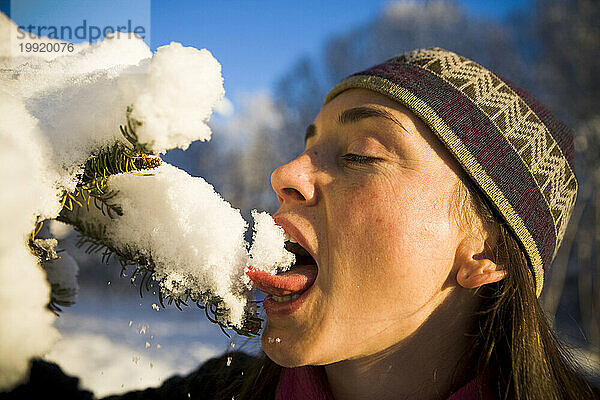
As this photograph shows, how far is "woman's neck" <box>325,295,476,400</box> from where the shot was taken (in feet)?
5.01

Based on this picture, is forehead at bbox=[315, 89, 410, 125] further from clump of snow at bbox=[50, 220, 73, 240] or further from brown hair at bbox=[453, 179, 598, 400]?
clump of snow at bbox=[50, 220, 73, 240]

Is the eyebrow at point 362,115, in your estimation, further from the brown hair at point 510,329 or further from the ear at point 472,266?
the ear at point 472,266

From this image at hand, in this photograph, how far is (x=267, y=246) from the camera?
1306 millimetres

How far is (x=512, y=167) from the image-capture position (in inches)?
61.2

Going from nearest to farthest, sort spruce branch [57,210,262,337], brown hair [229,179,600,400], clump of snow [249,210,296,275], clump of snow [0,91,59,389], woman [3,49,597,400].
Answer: clump of snow [0,91,59,389] → spruce branch [57,210,262,337] → clump of snow [249,210,296,275] → woman [3,49,597,400] → brown hair [229,179,600,400]

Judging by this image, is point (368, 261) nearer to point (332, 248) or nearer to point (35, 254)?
point (332, 248)

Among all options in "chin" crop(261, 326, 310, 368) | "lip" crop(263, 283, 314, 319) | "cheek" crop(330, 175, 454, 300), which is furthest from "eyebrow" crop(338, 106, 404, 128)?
"chin" crop(261, 326, 310, 368)

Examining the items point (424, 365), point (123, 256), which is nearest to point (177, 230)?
point (123, 256)

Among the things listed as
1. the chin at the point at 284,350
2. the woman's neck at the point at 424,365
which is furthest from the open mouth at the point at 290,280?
the woman's neck at the point at 424,365

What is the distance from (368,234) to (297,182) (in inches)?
11.1

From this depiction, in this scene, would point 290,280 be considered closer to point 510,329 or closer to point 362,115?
point 362,115

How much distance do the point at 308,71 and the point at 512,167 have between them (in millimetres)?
6277

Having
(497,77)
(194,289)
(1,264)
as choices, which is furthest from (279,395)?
(497,77)

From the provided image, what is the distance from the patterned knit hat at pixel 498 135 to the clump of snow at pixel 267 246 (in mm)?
609
